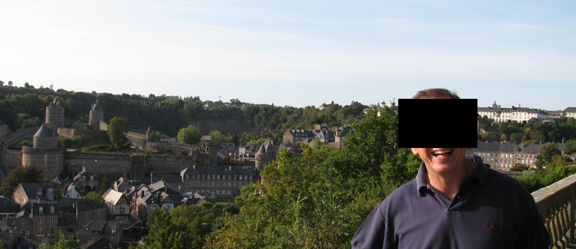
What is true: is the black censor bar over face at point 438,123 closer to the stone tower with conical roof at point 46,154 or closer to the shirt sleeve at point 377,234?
the shirt sleeve at point 377,234

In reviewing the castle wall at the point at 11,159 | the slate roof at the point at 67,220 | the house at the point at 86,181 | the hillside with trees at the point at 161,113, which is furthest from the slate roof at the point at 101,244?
the hillside with trees at the point at 161,113

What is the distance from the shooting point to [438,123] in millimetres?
2258

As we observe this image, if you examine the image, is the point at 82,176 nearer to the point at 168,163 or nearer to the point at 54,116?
the point at 168,163

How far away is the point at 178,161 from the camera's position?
4834cm

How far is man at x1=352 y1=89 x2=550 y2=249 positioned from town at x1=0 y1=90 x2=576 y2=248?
2250cm

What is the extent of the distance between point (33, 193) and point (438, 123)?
38121mm

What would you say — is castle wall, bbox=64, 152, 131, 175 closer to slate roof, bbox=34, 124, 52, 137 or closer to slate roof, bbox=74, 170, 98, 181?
slate roof, bbox=74, 170, 98, 181

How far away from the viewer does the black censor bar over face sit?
2.23m

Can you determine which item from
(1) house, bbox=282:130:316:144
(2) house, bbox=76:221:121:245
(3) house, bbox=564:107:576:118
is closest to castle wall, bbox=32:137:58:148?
(2) house, bbox=76:221:121:245

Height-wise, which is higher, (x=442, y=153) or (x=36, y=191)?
(x=442, y=153)

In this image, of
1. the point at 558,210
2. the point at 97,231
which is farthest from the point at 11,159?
the point at 558,210

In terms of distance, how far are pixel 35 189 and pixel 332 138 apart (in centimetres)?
4519

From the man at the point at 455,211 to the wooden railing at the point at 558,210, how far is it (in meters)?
2.30

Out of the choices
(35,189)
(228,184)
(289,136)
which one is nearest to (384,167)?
(35,189)
